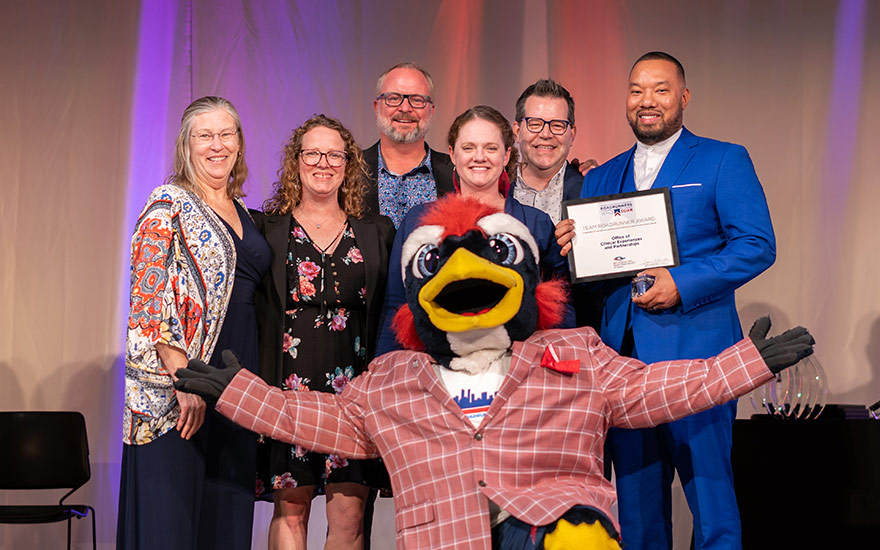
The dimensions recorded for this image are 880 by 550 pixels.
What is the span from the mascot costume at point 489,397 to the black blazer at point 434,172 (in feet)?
3.37

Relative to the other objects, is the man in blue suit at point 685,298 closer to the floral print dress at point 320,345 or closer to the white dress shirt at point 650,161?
the white dress shirt at point 650,161

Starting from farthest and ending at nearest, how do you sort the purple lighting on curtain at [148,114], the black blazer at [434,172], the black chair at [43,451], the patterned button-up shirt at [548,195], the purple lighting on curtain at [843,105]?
the purple lighting on curtain at [148,114]
the purple lighting on curtain at [843,105]
the black chair at [43,451]
the black blazer at [434,172]
the patterned button-up shirt at [548,195]

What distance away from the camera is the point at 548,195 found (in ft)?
11.0

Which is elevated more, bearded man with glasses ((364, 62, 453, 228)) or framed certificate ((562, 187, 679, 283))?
bearded man with glasses ((364, 62, 453, 228))

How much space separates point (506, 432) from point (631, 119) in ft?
4.03

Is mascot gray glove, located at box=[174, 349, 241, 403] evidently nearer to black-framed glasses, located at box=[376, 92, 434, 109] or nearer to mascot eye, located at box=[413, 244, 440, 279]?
mascot eye, located at box=[413, 244, 440, 279]

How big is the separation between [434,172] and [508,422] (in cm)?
152

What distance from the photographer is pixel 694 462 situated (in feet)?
9.34

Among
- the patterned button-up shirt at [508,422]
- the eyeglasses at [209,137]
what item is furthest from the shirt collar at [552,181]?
the eyeglasses at [209,137]

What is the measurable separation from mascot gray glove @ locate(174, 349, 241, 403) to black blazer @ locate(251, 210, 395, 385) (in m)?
0.53

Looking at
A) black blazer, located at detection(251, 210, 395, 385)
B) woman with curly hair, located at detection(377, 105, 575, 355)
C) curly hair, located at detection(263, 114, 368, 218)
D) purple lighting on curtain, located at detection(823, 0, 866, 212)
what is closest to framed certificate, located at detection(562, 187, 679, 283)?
woman with curly hair, located at detection(377, 105, 575, 355)

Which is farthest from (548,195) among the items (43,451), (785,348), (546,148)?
(43,451)

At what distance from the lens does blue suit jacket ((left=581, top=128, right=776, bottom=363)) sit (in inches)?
111

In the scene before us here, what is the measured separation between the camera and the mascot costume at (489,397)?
7.73 feet
